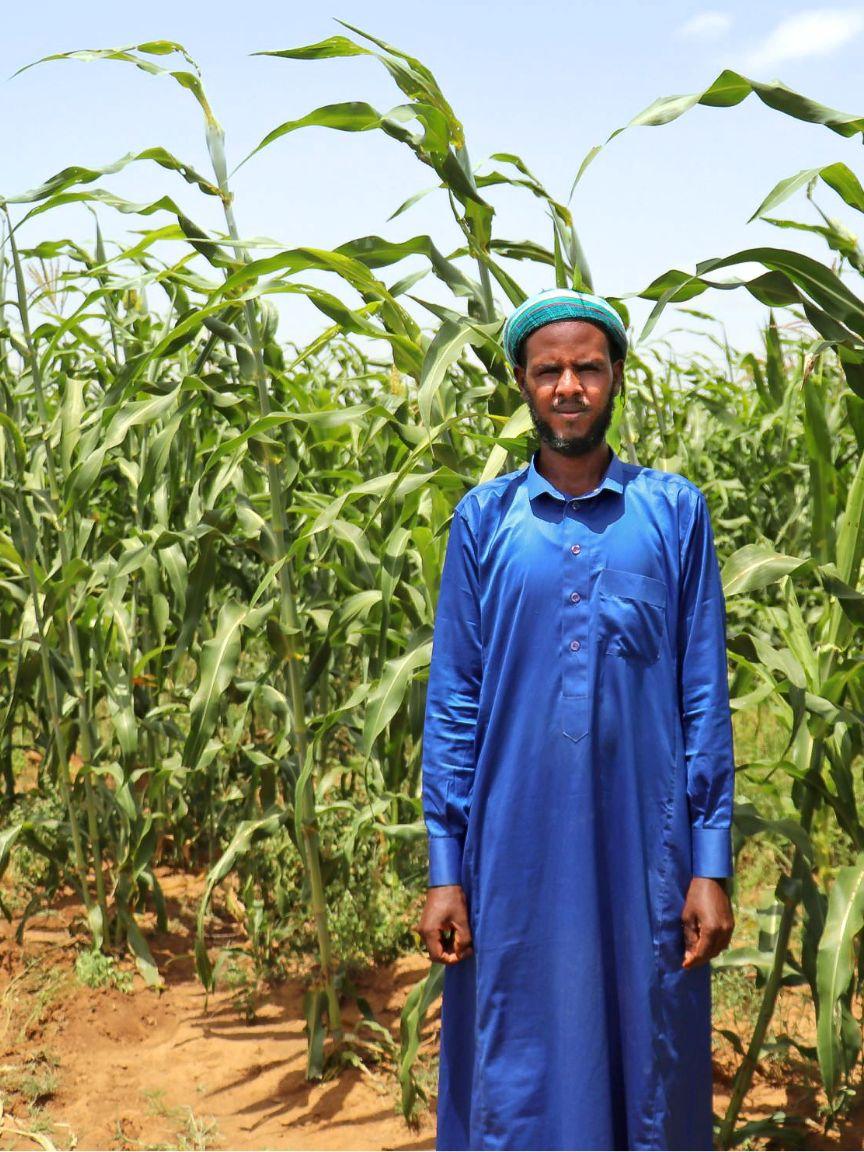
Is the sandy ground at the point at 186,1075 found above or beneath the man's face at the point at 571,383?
beneath

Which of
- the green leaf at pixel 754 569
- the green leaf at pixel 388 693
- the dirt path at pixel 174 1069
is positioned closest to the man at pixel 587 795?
the green leaf at pixel 754 569

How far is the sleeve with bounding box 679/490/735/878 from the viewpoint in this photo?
6.37 feet

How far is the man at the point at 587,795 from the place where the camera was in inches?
76.4

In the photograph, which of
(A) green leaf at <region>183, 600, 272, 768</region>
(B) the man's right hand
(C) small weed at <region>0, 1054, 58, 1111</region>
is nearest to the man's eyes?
(B) the man's right hand

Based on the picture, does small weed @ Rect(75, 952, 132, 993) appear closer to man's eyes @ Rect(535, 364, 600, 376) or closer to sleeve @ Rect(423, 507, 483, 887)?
sleeve @ Rect(423, 507, 483, 887)

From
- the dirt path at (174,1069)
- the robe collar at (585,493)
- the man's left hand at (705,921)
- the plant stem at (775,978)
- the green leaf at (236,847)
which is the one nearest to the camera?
the man's left hand at (705,921)

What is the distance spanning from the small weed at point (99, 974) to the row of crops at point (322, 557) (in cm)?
6

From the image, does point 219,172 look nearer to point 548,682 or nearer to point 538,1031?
point 548,682

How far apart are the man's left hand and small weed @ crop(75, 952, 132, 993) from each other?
2291mm

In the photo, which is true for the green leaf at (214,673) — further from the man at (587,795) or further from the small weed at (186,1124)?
the man at (587,795)

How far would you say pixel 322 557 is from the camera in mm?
3232

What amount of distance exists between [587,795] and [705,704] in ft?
0.75

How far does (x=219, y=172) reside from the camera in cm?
289

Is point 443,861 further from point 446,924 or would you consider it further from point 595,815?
point 595,815
